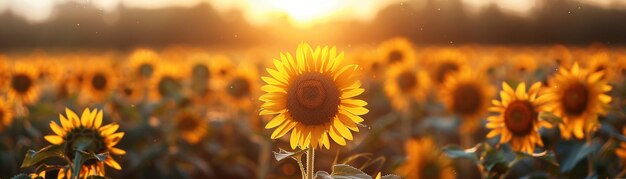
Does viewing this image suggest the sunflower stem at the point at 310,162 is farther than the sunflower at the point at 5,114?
No

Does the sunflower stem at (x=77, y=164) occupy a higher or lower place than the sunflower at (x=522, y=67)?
lower

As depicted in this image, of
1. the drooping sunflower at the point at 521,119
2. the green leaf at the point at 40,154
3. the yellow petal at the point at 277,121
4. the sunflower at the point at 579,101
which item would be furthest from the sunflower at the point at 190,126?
the yellow petal at the point at 277,121

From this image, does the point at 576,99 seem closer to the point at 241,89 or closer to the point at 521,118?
the point at 521,118

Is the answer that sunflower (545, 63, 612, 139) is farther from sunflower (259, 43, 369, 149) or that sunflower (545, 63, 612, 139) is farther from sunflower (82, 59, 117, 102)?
sunflower (82, 59, 117, 102)

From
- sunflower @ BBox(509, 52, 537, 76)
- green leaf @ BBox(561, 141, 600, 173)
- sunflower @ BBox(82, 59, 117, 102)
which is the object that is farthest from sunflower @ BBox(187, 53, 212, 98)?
green leaf @ BBox(561, 141, 600, 173)

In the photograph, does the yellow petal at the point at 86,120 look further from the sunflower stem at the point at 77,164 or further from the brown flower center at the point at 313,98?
the brown flower center at the point at 313,98

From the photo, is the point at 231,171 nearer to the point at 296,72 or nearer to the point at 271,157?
the point at 271,157

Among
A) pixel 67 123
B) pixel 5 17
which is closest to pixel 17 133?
pixel 67 123
